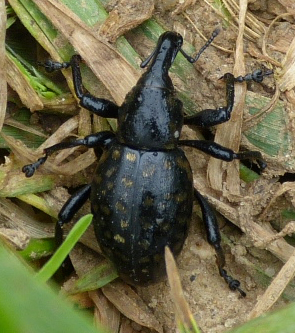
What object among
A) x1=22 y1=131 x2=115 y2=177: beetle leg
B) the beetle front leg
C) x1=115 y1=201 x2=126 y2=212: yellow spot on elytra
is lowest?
x1=115 y1=201 x2=126 y2=212: yellow spot on elytra

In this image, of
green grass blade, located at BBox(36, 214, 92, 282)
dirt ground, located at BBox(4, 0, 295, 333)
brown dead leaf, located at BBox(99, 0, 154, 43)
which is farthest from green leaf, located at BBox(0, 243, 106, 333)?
brown dead leaf, located at BBox(99, 0, 154, 43)

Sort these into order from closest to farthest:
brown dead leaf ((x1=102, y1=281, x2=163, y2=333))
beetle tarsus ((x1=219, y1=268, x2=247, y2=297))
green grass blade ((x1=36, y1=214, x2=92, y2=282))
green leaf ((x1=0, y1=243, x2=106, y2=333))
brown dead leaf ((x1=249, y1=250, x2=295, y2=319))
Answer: green leaf ((x1=0, y1=243, x2=106, y2=333)) → green grass blade ((x1=36, y1=214, x2=92, y2=282)) → brown dead leaf ((x1=249, y1=250, x2=295, y2=319)) → brown dead leaf ((x1=102, y1=281, x2=163, y2=333)) → beetle tarsus ((x1=219, y1=268, x2=247, y2=297))

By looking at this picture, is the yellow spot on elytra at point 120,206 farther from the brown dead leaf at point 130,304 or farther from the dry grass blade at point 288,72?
the dry grass blade at point 288,72

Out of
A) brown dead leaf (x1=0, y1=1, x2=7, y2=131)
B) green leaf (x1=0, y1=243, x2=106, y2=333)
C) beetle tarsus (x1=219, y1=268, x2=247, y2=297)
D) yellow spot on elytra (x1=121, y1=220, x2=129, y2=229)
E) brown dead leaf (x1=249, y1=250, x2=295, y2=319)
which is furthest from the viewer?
beetle tarsus (x1=219, y1=268, x2=247, y2=297)

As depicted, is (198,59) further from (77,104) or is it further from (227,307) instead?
(227,307)

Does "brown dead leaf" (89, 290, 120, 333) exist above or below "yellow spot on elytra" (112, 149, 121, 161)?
below

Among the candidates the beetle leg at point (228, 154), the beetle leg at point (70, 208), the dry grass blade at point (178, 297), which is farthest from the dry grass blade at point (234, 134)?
the dry grass blade at point (178, 297)

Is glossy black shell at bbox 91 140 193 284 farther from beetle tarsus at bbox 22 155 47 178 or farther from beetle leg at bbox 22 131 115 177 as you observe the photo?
beetle tarsus at bbox 22 155 47 178

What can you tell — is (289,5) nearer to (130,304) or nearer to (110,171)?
(110,171)
